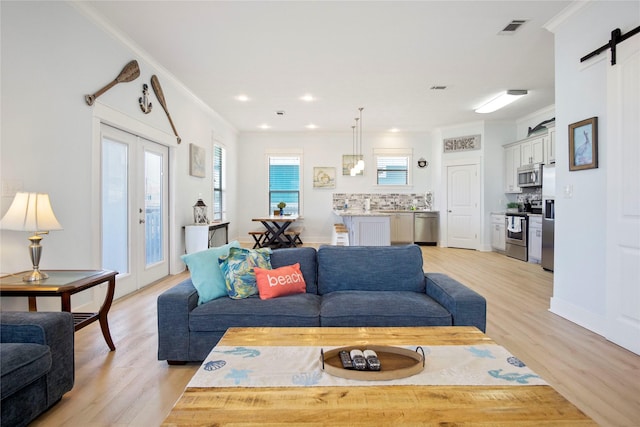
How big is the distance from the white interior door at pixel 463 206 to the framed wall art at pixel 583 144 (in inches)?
180

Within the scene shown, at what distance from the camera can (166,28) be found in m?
3.54

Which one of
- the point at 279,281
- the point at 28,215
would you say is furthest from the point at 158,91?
the point at 279,281

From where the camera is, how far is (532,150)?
21.3 ft

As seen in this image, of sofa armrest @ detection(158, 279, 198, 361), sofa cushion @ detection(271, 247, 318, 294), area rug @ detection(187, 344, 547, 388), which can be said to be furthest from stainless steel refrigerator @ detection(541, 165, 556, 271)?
sofa armrest @ detection(158, 279, 198, 361)

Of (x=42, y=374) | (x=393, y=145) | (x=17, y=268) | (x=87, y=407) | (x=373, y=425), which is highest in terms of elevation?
(x=393, y=145)

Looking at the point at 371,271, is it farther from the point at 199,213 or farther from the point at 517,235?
the point at 517,235

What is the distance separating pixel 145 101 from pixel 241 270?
2937 mm

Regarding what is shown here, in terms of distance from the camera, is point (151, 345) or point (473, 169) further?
point (473, 169)

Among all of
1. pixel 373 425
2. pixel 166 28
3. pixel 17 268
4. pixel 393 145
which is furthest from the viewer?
pixel 393 145

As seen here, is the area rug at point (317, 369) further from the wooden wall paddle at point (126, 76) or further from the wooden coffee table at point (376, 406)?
the wooden wall paddle at point (126, 76)

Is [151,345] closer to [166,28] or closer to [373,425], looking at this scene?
[373,425]

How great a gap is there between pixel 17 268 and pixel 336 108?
5284 millimetres

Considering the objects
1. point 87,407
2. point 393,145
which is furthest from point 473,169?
point 87,407

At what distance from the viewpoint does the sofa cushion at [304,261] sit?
269cm
